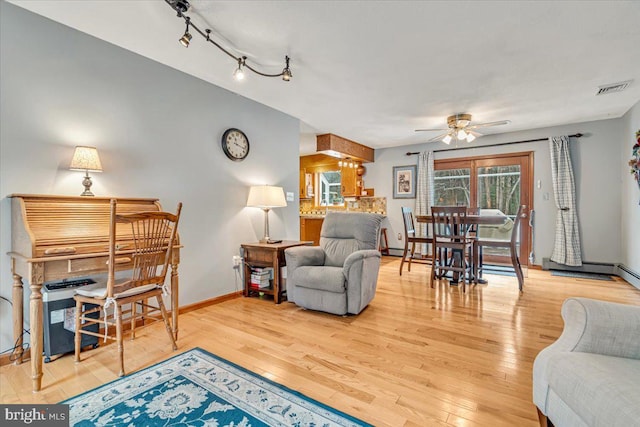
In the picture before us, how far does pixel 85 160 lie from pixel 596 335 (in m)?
3.17

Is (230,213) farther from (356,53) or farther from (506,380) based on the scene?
(506,380)

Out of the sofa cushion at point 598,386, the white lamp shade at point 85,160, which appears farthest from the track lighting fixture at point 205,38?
the sofa cushion at point 598,386

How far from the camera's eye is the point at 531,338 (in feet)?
7.93

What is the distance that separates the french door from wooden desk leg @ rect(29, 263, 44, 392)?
18.7ft

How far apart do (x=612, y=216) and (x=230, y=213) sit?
5650mm

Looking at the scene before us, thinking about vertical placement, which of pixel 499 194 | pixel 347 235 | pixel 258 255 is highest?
pixel 499 194

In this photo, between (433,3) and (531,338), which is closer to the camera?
(433,3)

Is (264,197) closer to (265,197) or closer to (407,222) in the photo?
(265,197)

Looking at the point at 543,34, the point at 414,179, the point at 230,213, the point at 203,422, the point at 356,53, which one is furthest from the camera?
the point at 414,179

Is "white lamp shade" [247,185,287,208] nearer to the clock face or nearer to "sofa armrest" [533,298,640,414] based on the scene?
the clock face

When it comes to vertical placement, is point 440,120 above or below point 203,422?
above

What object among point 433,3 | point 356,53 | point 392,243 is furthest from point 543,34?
point 392,243

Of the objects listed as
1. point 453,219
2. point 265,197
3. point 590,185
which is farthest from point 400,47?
point 590,185

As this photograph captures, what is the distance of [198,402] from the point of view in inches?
64.3
